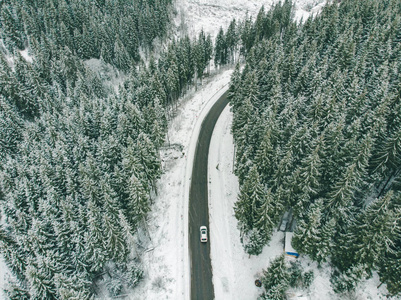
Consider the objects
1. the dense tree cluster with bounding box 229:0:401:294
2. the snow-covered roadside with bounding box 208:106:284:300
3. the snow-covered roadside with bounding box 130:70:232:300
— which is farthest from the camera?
the snow-covered roadside with bounding box 130:70:232:300

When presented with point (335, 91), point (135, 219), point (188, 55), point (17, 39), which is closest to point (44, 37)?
point (17, 39)

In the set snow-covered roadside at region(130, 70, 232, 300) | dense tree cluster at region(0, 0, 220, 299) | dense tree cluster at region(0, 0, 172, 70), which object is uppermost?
dense tree cluster at region(0, 0, 172, 70)

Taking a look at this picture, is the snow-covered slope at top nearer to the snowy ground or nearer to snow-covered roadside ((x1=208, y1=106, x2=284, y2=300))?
the snowy ground

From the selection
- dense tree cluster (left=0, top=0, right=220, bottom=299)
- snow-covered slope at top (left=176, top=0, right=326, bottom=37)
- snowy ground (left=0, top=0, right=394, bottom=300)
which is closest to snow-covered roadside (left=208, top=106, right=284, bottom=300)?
snowy ground (left=0, top=0, right=394, bottom=300)

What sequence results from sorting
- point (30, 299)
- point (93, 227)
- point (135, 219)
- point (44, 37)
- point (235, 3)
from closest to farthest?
point (30, 299), point (93, 227), point (135, 219), point (44, 37), point (235, 3)

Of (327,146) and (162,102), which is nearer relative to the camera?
(327,146)

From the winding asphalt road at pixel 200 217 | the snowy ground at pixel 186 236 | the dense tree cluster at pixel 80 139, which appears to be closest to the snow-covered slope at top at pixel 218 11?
the dense tree cluster at pixel 80 139

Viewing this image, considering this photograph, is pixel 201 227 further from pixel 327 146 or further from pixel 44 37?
pixel 44 37
